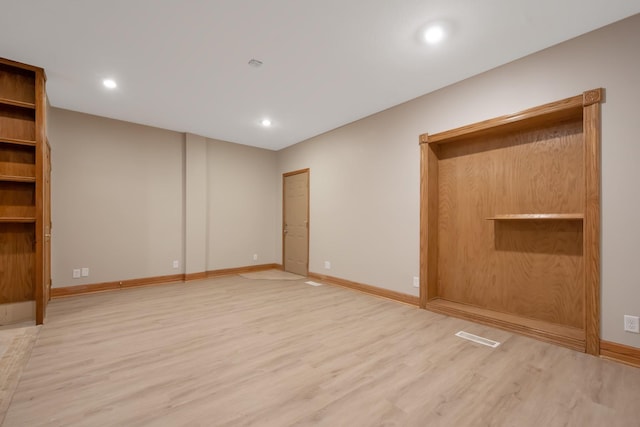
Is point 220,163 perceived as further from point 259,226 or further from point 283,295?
point 283,295

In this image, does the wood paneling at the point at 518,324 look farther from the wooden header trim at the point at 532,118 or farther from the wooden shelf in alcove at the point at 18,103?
the wooden shelf in alcove at the point at 18,103

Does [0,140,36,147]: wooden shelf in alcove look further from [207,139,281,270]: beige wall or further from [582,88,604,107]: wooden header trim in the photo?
[582,88,604,107]: wooden header trim

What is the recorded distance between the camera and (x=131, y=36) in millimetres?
2465

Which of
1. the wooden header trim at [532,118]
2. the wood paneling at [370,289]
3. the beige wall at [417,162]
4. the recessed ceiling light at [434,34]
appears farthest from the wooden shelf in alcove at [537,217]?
the recessed ceiling light at [434,34]

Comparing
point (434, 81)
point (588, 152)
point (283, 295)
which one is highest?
point (434, 81)

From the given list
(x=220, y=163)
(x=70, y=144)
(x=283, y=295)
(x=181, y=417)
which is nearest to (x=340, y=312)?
(x=283, y=295)

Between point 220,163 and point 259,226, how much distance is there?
157 cm

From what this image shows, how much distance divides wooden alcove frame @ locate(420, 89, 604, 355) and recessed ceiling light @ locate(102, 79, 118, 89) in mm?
3794

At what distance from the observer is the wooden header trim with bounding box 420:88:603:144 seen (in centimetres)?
241

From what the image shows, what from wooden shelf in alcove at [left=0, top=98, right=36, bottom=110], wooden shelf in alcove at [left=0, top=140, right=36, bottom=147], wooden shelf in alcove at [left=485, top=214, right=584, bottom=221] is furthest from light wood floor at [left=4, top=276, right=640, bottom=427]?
wooden shelf in alcove at [left=0, top=98, right=36, bottom=110]

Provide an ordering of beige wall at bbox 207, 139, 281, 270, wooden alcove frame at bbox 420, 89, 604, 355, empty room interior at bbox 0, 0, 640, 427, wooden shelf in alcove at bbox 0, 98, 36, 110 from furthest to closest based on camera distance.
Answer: beige wall at bbox 207, 139, 281, 270 → wooden shelf in alcove at bbox 0, 98, 36, 110 → wooden alcove frame at bbox 420, 89, 604, 355 → empty room interior at bbox 0, 0, 640, 427

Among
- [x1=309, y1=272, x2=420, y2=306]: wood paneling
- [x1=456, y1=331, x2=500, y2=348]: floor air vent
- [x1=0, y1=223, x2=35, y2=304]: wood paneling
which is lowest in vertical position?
[x1=456, y1=331, x2=500, y2=348]: floor air vent

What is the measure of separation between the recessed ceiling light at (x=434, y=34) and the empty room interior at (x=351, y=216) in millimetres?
24

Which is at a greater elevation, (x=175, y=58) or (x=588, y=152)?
(x=175, y=58)
